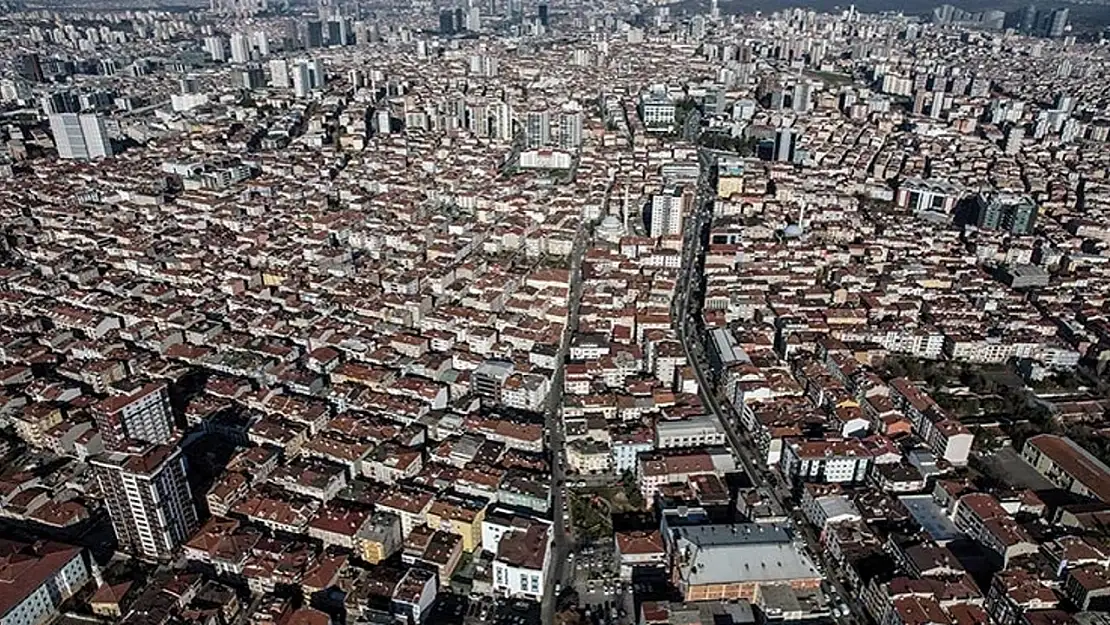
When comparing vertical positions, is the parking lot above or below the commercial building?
below

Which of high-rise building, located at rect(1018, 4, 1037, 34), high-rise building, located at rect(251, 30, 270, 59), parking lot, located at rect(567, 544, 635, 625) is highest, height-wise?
high-rise building, located at rect(1018, 4, 1037, 34)

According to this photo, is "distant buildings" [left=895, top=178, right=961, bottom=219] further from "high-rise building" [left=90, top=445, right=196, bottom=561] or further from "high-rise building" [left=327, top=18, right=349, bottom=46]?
"high-rise building" [left=327, top=18, right=349, bottom=46]

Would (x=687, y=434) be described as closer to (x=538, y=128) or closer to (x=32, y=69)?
(x=538, y=128)

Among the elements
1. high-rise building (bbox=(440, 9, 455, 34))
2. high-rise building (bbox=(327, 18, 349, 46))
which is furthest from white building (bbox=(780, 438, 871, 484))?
high-rise building (bbox=(440, 9, 455, 34))

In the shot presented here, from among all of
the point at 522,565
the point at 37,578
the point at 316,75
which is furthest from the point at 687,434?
the point at 316,75

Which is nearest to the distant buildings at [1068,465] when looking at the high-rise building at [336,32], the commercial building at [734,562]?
the commercial building at [734,562]

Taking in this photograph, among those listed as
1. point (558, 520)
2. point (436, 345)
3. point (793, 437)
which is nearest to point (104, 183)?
point (436, 345)
